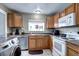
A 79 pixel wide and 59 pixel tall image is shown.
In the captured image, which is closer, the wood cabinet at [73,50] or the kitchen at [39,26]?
the wood cabinet at [73,50]

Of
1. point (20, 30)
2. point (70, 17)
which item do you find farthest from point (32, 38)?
point (70, 17)

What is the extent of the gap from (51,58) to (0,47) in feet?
1.89

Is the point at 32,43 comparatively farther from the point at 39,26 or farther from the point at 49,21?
the point at 49,21

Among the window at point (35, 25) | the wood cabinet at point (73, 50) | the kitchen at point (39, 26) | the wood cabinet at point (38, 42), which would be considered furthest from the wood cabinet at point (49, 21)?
the wood cabinet at point (73, 50)

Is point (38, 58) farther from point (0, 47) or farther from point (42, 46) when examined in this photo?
point (42, 46)

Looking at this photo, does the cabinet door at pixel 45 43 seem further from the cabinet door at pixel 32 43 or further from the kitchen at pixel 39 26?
the cabinet door at pixel 32 43

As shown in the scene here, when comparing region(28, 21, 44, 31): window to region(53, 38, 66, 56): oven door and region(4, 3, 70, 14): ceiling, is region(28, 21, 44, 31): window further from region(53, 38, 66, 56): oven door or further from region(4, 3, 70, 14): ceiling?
region(53, 38, 66, 56): oven door

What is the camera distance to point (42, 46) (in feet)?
8.33

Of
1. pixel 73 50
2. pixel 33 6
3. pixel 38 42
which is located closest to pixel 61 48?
pixel 73 50

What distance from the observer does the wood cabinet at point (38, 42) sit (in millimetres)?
2581

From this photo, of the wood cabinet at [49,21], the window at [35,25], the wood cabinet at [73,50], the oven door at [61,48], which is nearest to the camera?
the wood cabinet at [73,50]

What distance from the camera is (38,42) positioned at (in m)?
2.64

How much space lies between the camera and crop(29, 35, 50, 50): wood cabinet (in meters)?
2.58

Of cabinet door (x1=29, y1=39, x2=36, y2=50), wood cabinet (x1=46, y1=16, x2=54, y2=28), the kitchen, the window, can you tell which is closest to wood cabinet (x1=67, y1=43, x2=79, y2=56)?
the kitchen
